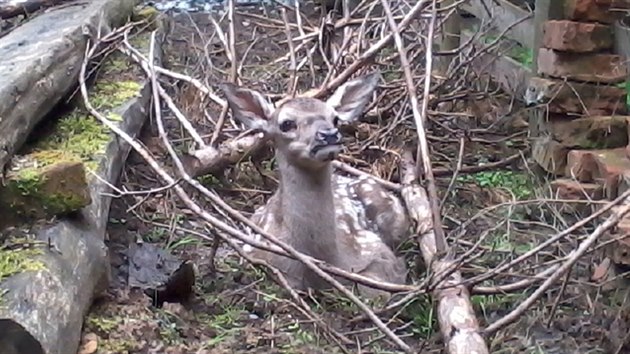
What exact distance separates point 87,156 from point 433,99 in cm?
278

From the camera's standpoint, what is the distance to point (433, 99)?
7688 millimetres

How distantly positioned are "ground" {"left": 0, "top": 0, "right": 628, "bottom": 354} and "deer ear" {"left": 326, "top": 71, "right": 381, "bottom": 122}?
2.11 feet

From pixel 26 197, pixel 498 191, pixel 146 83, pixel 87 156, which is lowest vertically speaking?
pixel 498 191

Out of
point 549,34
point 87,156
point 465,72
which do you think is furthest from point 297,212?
point 465,72

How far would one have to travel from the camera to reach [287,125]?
562 centimetres

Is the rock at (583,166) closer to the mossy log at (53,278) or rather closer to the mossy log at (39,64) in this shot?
the mossy log at (53,278)

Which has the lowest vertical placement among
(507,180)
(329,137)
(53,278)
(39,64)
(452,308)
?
(507,180)

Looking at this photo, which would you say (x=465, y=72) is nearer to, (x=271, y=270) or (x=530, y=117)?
(x=530, y=117)

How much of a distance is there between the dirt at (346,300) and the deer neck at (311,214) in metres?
0.28

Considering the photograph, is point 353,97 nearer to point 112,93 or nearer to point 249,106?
point 249,106

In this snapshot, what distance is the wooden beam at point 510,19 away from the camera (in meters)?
8.15

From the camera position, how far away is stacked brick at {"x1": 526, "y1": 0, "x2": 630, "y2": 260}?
21.8 ft

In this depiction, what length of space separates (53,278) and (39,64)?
165 centimetres

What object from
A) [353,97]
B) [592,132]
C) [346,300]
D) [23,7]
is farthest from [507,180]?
[23,7]
